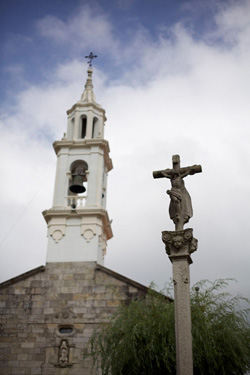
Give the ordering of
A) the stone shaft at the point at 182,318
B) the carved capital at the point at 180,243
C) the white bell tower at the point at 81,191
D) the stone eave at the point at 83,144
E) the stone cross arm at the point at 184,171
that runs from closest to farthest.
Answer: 1. the stone shaft at the point at 182,318
2. the carved capital at the point at 180,243
3. the stone cross arm at the point at 184,171
4. the white bell tower at the point at 81,191
5. the stone eave at the point at 83,144

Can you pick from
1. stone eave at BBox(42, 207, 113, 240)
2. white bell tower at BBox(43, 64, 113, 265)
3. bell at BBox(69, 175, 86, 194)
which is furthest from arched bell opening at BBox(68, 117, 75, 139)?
stone eave at BBox(42, 207, 113, 240)

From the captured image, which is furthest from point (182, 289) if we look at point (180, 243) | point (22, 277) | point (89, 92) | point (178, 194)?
point (89, 92)

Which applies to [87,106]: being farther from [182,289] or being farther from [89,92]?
[182,289]

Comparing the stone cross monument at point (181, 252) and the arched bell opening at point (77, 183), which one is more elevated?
the arched bell opening at point (77, 183)

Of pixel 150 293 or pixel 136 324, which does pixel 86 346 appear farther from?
pixel 136 324

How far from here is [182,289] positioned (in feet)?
28.9

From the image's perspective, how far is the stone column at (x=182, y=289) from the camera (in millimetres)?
8297

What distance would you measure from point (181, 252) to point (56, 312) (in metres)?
9.68

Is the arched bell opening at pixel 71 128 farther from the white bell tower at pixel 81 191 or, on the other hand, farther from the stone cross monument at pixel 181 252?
the stone cross monument at pixel 181 252

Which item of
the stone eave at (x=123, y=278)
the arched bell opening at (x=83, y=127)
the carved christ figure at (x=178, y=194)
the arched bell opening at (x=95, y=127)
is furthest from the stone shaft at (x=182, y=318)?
the arched bell opening at (x=83, y=127)

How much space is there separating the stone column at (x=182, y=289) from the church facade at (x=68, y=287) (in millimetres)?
7586

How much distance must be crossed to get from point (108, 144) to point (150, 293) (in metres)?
8.54

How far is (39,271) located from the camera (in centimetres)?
1852

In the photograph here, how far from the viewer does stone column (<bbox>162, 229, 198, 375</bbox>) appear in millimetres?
8297
